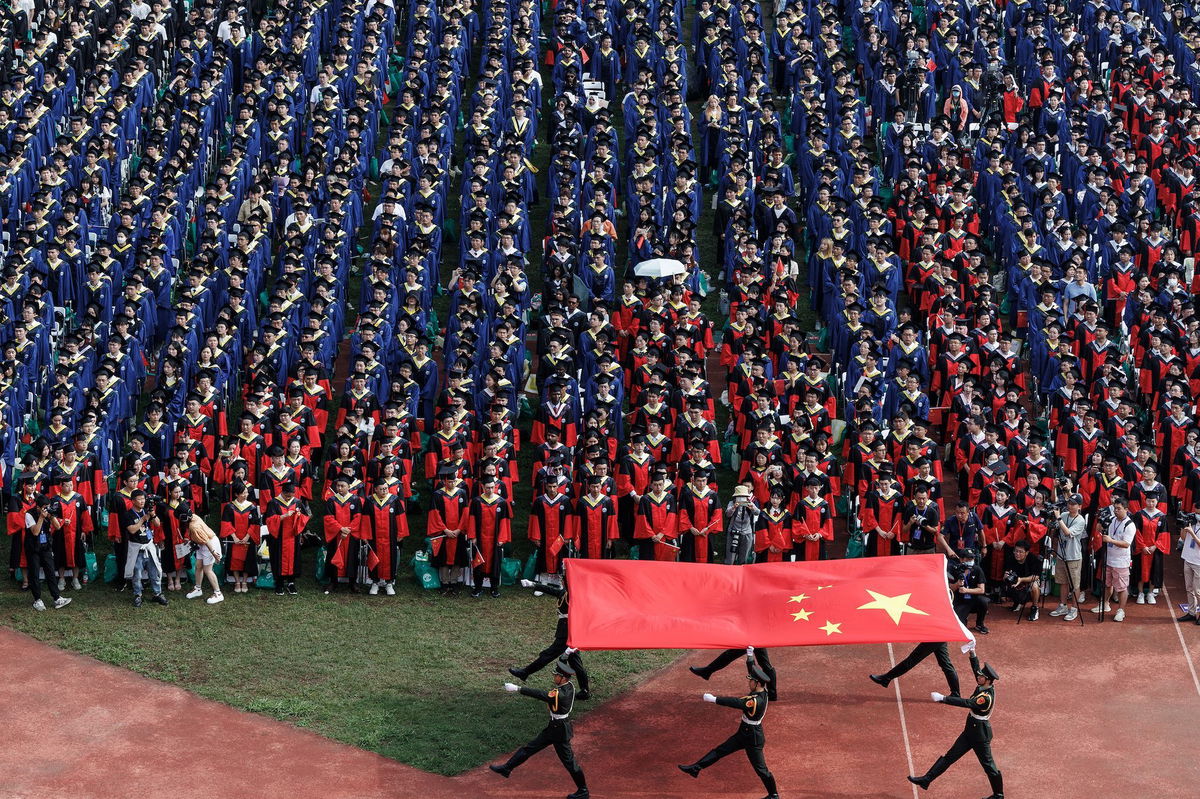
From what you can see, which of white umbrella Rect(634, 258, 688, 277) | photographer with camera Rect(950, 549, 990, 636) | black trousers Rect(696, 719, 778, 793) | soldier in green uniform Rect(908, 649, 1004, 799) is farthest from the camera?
white umbrella Rect(634, 258, 688, 277)

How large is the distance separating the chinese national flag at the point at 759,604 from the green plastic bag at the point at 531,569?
2807 millimetres

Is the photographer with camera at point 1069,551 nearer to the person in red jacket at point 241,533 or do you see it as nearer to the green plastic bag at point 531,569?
the green plastic bag at point 531,569

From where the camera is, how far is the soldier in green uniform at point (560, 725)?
1497cm

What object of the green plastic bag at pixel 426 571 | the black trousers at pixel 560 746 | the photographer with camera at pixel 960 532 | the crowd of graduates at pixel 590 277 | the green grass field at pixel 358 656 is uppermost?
the crowd of graduates at pixel 590 277

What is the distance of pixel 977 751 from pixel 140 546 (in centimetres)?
804

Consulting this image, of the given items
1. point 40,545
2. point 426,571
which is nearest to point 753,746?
point 426,571

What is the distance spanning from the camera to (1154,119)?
2538 centimetres

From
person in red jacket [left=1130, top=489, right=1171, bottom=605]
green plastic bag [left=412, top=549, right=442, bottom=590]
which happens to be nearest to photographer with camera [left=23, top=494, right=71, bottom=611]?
green plastic bag [left=412, top=549, right=442, bottom=590]

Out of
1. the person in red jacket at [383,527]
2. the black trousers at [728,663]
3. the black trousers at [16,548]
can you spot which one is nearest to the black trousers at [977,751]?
the black trousers at [728,663]

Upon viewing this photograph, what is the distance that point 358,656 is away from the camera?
58.4ft

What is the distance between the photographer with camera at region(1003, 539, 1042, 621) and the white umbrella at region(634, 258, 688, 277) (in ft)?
17.8

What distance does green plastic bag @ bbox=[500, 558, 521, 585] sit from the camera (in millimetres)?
19070

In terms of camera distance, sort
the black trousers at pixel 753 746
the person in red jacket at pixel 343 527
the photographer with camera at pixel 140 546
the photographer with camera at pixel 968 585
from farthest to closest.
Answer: the person in red jacket at pixel 343 527
the photographer with camera at pixel 140 546
the photographer with camera at pixel 968 585
the black trousers at pixel 753 746

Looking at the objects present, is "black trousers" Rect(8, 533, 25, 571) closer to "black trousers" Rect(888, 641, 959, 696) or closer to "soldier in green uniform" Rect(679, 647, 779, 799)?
"soldier in green uniform" Rect(679, 647, 779, 799)
